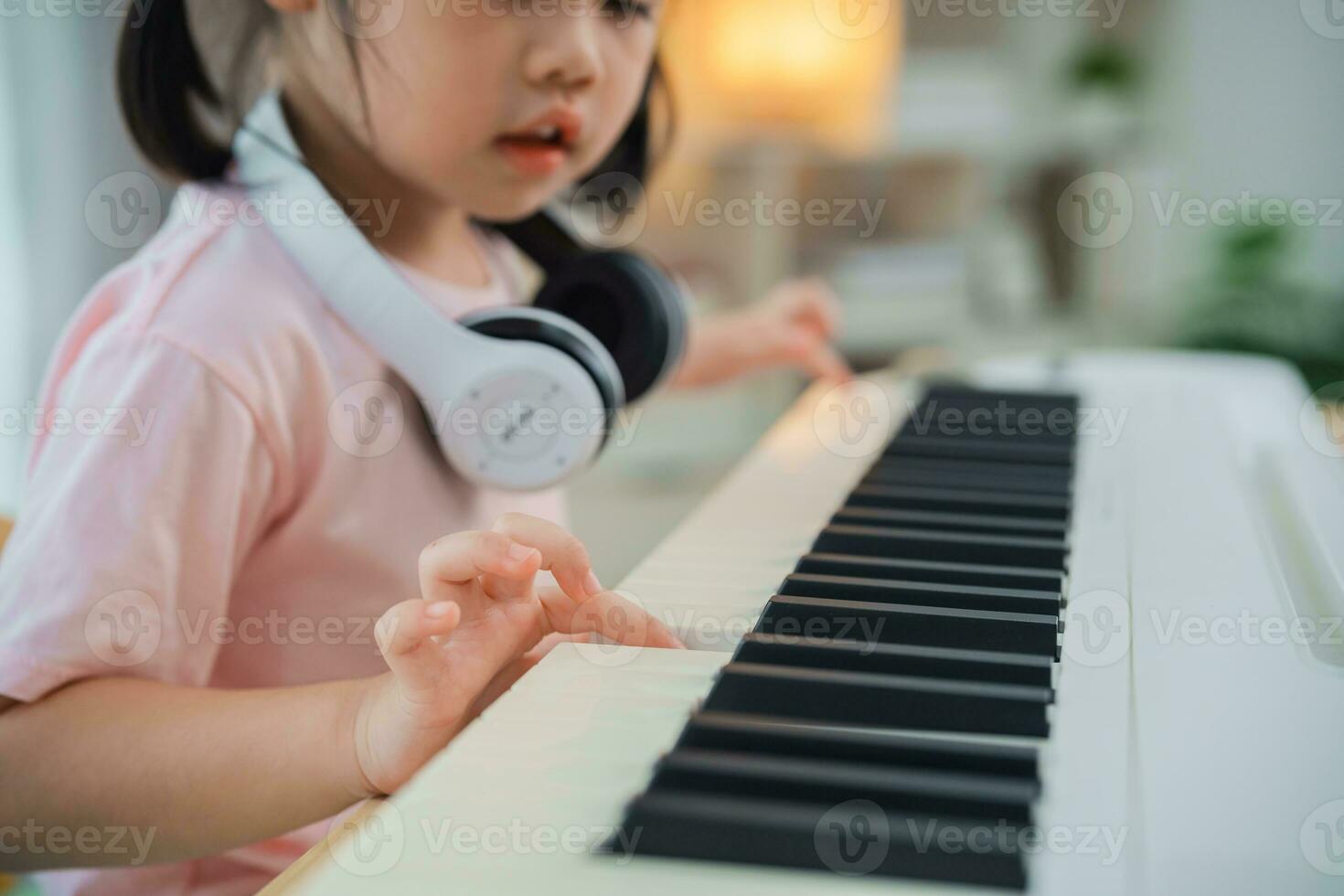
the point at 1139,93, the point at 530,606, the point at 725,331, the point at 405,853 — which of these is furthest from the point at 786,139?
the point at 405,853

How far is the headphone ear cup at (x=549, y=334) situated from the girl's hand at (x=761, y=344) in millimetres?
506

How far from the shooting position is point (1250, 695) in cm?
45

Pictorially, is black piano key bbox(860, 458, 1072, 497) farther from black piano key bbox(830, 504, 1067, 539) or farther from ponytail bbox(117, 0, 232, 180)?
ponytail bbox(117, 0, 232, 180)

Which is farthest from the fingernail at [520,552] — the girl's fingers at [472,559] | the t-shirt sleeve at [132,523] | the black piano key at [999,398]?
the black piano key at [999,398]

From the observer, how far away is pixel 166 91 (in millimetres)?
779

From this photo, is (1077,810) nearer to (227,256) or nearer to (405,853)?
(405,853)

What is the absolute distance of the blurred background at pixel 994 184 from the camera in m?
2.91

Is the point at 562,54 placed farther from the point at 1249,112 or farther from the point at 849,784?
the point at 1249,112

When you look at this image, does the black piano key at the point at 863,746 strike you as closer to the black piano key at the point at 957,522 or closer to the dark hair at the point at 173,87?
the black piano key at the point at 957,522

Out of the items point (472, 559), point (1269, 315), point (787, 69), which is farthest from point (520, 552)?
point (1269, 315)

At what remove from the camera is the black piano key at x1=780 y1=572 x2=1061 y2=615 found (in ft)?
1.62

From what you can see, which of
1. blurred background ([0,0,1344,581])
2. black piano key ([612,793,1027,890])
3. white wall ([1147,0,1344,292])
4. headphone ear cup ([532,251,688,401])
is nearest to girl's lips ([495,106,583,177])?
headphone ear cup ([532,251,688,401])

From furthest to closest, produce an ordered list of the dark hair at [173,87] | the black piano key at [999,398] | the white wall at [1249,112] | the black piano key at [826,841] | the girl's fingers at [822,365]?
the white wall at [1249,112]
the girl's fingers at [822,365]
the black piano key at [999,398]
the dark hair at [173,87]
the black piano key at [826,841]

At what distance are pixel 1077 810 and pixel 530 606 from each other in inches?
9.3
